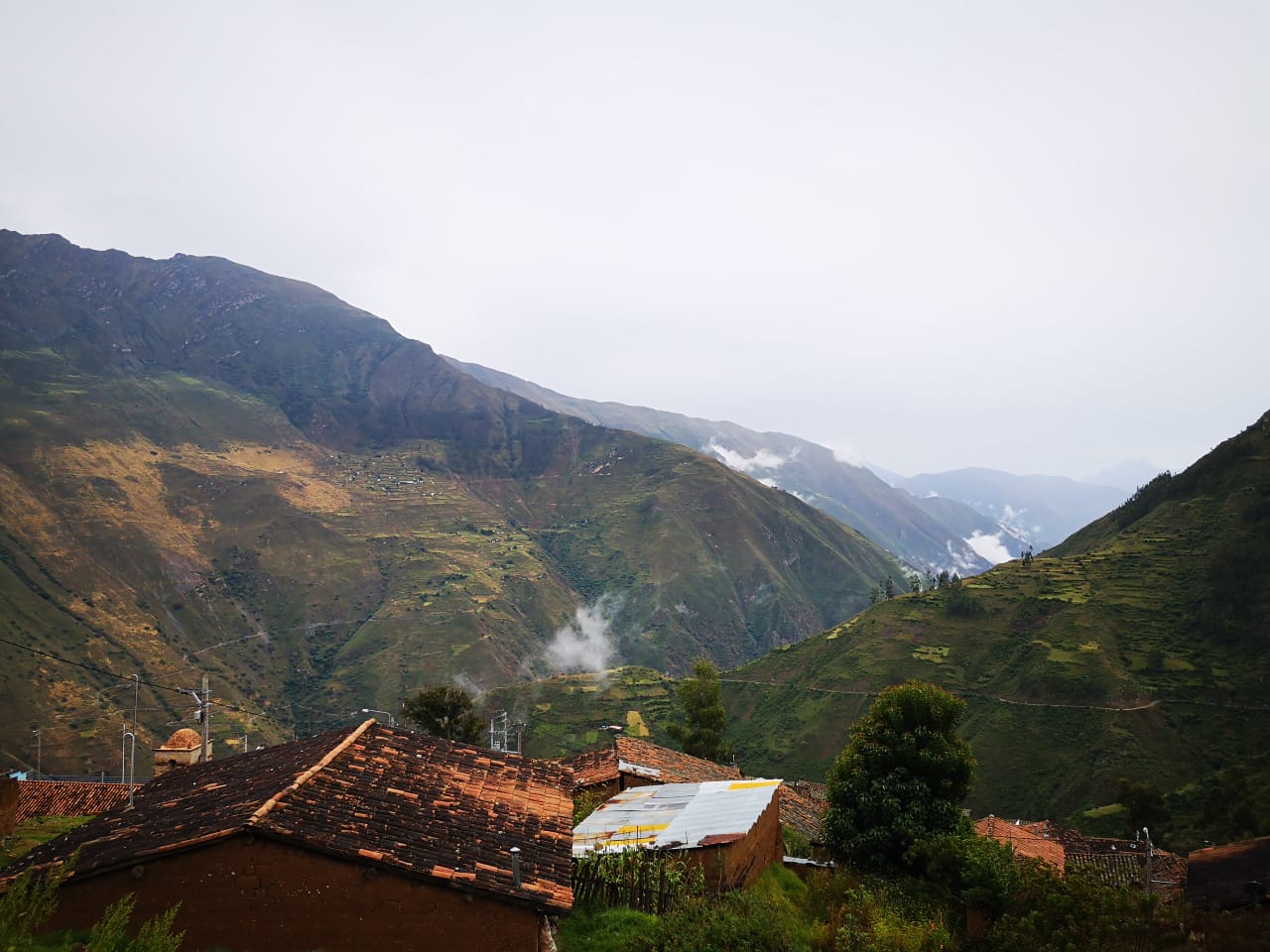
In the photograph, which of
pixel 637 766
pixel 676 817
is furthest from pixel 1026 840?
pixel 676 817

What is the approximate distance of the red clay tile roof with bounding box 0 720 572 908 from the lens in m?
12.4

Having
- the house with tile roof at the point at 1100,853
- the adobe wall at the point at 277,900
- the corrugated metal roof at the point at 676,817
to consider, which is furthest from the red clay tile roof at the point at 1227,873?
the adobe wall at the point at 277,900

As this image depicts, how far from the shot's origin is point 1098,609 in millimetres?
81188

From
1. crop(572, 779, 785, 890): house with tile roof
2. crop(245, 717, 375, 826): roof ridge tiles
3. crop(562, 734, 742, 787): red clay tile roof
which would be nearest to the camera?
crop(245, 717, 375, 826): roof ridge tiles

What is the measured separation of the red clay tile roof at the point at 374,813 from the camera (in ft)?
40.5

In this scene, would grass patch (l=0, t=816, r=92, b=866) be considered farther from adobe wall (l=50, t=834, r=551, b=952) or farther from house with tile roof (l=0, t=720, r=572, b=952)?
adobe wall (l=50, t=834, r=551, b=952)

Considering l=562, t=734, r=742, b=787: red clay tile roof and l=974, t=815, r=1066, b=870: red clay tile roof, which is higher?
l=562, t=734, r=742, b=787: red clay tile roof

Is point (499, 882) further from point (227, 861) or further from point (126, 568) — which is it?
point (126, 568)

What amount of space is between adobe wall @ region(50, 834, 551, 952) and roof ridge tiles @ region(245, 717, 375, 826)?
0.38m

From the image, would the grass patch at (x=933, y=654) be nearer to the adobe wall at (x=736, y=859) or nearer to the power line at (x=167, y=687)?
the adobe wall at (x=736, y=859)

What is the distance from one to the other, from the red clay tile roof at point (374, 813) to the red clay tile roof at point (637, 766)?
24.8 feet

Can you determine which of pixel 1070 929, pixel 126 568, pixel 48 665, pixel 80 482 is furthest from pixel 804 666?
pixel 80 482

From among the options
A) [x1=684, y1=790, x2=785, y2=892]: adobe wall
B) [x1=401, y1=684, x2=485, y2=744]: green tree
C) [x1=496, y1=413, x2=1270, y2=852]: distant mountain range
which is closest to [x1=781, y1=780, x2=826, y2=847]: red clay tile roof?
[x1=684, y1=790, x2=785, y2=892]: adobe wall

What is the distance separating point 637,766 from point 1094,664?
A: 61.3m
